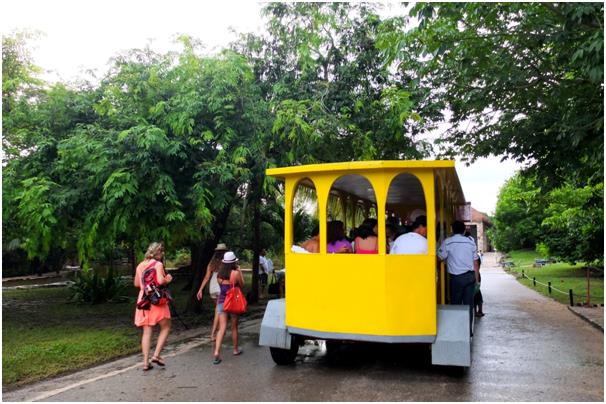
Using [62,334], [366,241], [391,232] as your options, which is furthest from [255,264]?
[366,241]

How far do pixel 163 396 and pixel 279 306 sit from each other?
6.41ft

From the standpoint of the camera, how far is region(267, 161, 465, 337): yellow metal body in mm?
6277

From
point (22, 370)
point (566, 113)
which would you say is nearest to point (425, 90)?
point (566, 113)

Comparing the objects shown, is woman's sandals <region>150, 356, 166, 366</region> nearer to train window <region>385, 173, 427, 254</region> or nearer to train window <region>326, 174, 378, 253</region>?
train window <region>326, 174, 378, 253</region>

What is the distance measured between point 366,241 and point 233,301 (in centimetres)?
Result: 214

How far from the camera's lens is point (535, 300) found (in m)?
16.1

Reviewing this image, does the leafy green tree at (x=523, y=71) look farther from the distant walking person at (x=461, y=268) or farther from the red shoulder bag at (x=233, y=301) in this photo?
the red shoulder bag at (x=233, y=301)

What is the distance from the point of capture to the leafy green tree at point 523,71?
23.0ft

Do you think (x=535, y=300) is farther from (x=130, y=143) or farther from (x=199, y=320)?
(x=130, y=143)

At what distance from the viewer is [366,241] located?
678cm

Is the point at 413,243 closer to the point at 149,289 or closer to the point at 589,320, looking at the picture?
the point at 149,289

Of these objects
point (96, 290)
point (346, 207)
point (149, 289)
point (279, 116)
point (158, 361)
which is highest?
point (279, 116)

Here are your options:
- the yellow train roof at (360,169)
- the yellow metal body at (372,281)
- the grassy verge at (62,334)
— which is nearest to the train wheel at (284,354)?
the yellow metal body at (372,281)

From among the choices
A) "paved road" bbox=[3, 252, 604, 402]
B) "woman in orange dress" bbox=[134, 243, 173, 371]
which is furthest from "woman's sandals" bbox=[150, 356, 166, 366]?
"paved road" bbox=[3, 252, 604, 402]
